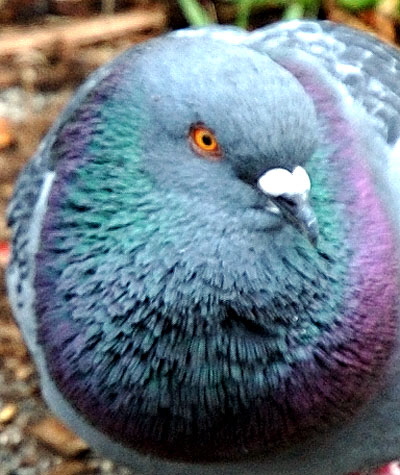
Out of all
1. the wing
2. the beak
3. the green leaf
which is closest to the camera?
the beak

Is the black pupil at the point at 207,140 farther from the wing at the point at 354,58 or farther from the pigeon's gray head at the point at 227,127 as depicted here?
the wing at the point at 354,58

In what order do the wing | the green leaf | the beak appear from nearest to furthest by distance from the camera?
the beak, the wing, the green leaf

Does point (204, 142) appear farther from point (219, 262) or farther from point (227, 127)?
point (219, 262)

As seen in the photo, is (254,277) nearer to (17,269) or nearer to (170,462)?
(170,462)

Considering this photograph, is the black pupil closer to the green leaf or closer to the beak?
the beak

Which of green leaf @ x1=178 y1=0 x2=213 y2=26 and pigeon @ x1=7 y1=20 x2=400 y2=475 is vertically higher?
pigeon @ x1=7 y1=20 x2=400 y2=475

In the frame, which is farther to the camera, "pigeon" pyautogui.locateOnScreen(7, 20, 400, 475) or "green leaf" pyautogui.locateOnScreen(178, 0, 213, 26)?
"green leaf" pyautogui.locateOnScreen(178, 0, 213, 26)

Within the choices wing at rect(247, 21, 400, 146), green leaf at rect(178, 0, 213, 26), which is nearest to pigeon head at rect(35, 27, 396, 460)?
wing at rect(247, 21, 400, 146)

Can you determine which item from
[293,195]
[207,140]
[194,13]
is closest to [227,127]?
[207,140]

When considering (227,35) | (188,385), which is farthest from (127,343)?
(227,35)
